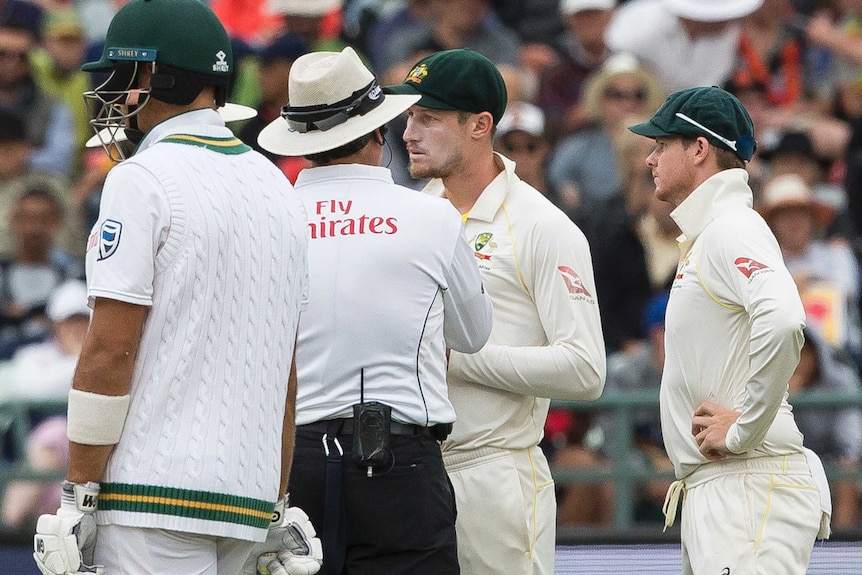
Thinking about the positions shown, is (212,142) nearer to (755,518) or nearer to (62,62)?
(755,518)

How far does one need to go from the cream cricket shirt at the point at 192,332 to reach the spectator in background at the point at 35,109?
20.9 ft

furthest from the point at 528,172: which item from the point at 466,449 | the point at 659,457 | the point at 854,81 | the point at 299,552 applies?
the point at 299,552

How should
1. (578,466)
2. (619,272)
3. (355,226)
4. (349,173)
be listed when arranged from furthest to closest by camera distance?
1. (619,272)
2. (578,466)
3. (349,173)
4. (355,226)

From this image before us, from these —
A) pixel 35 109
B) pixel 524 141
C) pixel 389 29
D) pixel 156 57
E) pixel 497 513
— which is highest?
pixel 389 29

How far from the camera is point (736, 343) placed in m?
4.57

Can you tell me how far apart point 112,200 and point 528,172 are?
5517 millimetres

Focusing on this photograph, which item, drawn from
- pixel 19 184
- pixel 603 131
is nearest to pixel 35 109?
pixel 19 184

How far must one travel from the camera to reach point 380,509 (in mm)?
4250

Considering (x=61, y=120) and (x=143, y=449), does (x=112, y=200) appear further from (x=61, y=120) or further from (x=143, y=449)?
(x=61, y=120)

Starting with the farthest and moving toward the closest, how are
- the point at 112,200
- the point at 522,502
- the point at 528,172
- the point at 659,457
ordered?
the point at 528,172, the point at 659,457, the point at 522,502, the point at 112,200

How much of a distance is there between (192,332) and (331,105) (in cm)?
119

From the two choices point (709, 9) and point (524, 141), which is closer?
point (524, 141)

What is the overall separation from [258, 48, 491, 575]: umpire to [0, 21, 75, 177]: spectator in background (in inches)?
228

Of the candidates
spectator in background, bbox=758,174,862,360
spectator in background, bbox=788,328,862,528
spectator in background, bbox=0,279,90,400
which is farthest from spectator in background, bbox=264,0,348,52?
spectator in background, bbox=788,328,862,528
